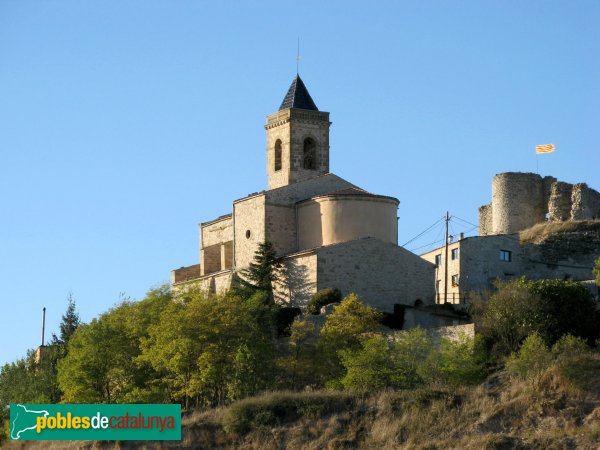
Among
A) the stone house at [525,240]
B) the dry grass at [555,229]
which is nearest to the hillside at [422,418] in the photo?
the stone house at [525,240]

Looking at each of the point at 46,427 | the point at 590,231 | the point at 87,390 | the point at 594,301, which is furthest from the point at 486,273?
the point at 46,427

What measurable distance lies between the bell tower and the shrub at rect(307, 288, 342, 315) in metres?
11.4

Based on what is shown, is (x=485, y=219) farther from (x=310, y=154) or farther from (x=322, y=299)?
(x=322, y=299)

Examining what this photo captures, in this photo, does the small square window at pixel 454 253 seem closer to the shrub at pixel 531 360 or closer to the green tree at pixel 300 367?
the green tree at pixel 300 367

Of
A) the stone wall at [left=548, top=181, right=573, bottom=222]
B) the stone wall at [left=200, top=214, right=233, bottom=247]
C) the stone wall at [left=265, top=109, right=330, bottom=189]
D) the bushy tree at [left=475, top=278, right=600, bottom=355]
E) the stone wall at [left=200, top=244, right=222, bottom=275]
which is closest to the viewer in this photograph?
the bushy tree at [left=475, top=278, right=600, bottom=355]

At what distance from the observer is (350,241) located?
73.4 metres

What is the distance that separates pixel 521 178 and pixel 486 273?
12331 millimetres

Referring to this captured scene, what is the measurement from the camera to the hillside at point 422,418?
53.5 metres

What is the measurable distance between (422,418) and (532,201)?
3726cm

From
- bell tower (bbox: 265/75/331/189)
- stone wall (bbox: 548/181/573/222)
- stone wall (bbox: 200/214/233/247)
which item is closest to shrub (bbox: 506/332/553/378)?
stone wall (bbox: 200/214/233/247)

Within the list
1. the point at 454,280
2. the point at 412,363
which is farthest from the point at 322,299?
the point at 454,280

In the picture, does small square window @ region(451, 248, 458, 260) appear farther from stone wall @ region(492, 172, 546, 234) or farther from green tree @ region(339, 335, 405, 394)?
green tree @ region(339, 335, 405, 394)

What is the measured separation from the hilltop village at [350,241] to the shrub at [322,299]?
83 centimetres

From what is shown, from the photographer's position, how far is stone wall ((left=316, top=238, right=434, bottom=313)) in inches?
2864
